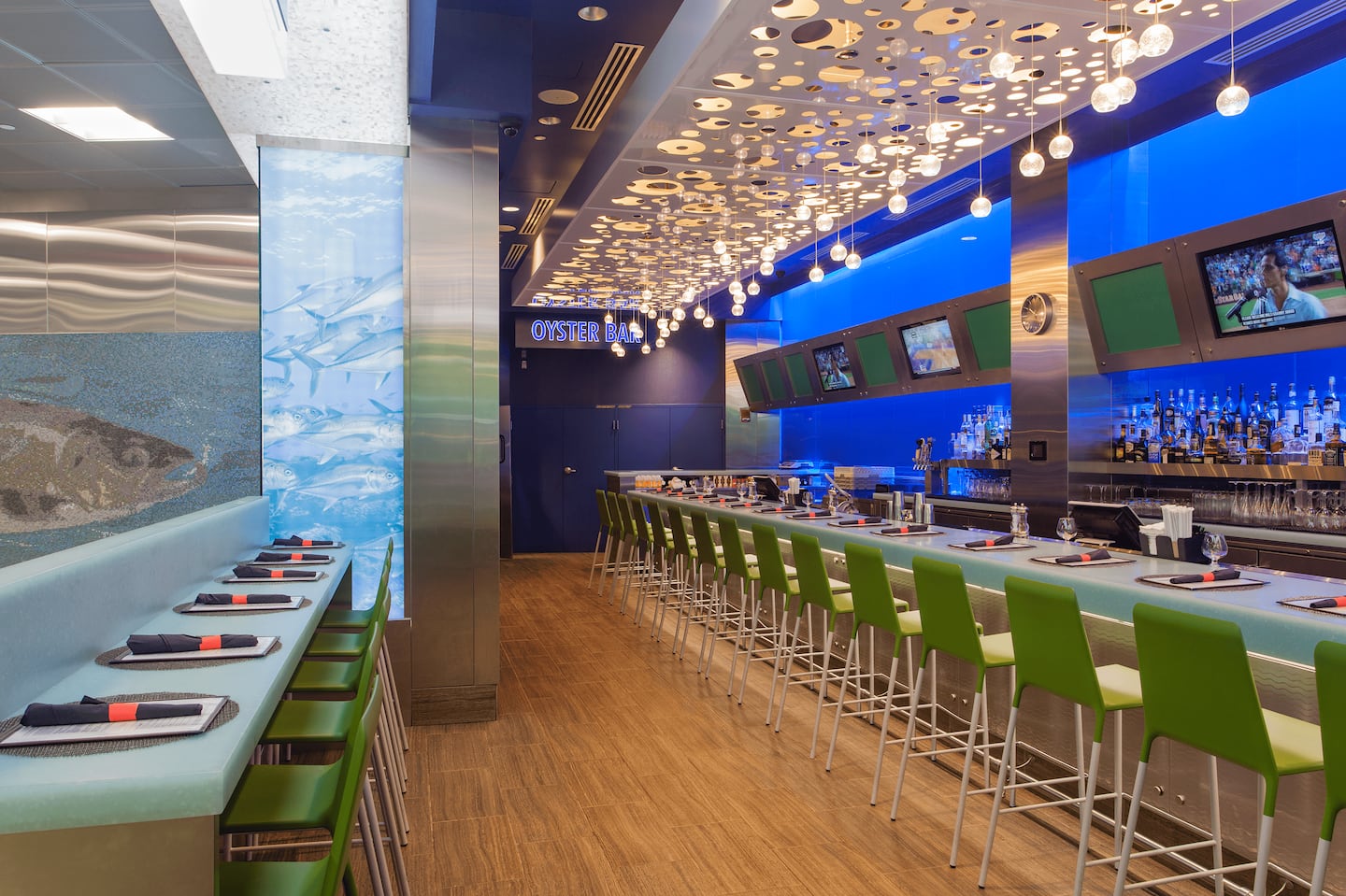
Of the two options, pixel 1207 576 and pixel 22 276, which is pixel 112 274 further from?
pixel 1207 576

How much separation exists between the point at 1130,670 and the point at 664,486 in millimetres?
8002

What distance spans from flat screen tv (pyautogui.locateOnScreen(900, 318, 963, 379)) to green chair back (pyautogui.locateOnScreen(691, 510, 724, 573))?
287 centimetres

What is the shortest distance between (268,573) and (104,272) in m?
2.82

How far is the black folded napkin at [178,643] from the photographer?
2.39 meters

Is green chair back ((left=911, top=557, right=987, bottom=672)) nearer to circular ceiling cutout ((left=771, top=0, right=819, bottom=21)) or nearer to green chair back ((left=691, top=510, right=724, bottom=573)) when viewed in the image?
circular ceiling cutout ((left=771, top=0, right=819, bottom=21))

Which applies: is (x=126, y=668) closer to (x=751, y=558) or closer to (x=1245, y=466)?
(x=751, y=558)

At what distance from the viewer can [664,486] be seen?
36.1 feet

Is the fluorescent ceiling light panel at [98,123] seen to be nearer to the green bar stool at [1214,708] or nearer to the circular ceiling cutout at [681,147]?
the circular ceiling cutout at [681,147]

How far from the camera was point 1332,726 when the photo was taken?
6.60ft

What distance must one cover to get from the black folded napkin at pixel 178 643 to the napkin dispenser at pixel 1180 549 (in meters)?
3.44

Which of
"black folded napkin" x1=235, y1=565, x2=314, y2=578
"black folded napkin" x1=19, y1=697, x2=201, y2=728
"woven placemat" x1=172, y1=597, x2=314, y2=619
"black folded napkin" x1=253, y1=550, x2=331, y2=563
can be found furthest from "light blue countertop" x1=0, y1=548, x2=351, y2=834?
"black folded napkin" x1=253, y1=550, x2=331, y2=563

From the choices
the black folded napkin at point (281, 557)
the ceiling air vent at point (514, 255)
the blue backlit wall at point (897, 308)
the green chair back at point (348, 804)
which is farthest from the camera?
the ceiling air vent at point (514, 255)

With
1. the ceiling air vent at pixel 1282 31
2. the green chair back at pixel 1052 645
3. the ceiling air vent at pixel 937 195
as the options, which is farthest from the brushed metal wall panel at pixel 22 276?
the ceiling air vent at pixel 1282 31

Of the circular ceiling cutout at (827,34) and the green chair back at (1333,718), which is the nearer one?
the green chair back at (1333,718)
